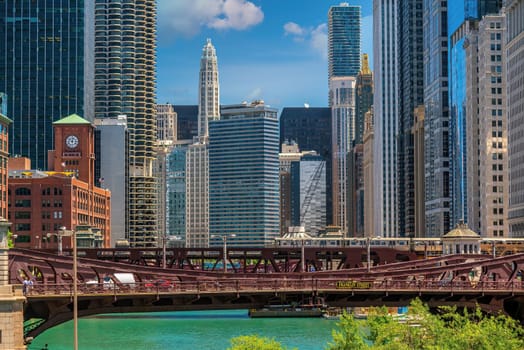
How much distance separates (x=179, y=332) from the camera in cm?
16425

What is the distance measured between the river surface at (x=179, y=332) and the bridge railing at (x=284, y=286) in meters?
25.0

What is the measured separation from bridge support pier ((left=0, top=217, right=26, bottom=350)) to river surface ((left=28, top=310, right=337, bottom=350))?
42.3 m

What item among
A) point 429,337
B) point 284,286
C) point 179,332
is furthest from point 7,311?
point 179,332

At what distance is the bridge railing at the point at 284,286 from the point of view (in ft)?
318

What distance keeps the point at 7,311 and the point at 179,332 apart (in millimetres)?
87892

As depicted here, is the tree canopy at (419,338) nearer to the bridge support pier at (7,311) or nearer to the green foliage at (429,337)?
the green foliage at (429,337)

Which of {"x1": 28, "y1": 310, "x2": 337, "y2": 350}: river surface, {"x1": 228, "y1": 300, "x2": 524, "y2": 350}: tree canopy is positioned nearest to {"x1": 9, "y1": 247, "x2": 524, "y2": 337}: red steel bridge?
{"x1": 228, "y1": 300, "x2": 524, "y2": 350}: tree canopy

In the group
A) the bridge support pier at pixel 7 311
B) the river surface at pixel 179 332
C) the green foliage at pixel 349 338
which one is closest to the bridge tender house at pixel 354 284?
the green foliage at pixel 349 338

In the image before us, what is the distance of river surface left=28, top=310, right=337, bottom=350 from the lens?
13862cm

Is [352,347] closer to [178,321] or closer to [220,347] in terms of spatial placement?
[220,347]

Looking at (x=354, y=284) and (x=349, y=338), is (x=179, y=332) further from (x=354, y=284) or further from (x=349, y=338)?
(x=349, y=338)

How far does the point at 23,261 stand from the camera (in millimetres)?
95250

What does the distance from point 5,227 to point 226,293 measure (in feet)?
89.1

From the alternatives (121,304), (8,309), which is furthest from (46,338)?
(8,309)
